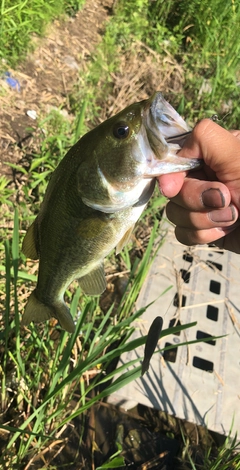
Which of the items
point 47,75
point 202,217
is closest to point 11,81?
point 47,75

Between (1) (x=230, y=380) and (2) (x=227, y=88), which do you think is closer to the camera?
(1) (x=230, y=380)

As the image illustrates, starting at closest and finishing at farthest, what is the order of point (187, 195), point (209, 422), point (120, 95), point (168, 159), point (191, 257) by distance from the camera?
point (168, 159), point (187, 195), point (209, 422), point (191, 257), point (120, 95)

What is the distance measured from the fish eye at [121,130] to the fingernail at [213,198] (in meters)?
0.39

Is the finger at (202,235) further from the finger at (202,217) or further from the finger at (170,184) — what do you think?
the finger at (170,184)

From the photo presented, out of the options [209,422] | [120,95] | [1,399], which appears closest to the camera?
[1,399]

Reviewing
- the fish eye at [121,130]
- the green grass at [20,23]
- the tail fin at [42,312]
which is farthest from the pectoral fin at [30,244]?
the green grass at [20,23]

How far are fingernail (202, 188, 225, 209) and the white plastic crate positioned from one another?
1474 millimetres

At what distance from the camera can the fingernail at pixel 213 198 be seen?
155 cm

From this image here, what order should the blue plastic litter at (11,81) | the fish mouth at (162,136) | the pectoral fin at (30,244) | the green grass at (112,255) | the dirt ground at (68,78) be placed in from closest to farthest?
the fish mouth at (162,136)
the pectoral fin at (30,244)
the green grass at (112,255)
the dirt ground at (68,78)
the blue plastic litter at (11,81)

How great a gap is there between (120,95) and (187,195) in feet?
9.25

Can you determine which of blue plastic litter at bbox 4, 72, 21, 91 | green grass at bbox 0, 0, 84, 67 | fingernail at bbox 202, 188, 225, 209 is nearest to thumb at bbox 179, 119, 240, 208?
fingernail at bbox 202, 188, 225, 209

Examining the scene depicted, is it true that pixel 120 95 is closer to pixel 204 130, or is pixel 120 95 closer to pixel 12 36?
pixel 12 36

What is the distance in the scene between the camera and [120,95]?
13.7ft

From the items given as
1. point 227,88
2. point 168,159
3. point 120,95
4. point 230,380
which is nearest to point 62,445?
point 230,380
